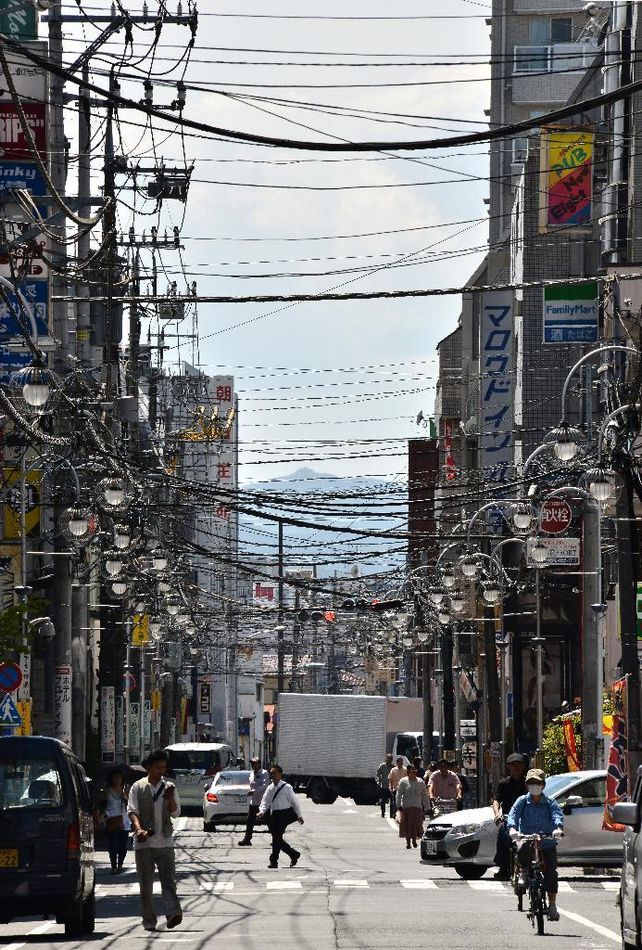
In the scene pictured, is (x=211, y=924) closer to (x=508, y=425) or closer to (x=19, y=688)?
(x=19, y=688)

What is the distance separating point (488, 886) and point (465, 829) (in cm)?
173

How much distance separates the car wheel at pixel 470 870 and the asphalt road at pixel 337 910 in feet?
0.76

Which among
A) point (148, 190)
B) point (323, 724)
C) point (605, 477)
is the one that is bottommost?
point (323, 724)

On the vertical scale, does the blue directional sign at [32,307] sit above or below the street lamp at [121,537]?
above

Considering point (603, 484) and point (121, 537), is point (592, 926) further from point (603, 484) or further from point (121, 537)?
point (121, 537)

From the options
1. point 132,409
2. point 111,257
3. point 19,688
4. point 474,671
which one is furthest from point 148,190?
point 474,671

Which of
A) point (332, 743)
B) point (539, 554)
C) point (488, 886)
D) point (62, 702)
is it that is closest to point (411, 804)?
point (539, 554)

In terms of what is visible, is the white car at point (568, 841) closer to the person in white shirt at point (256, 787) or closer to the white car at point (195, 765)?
the person in white shirt at point (256, 787)

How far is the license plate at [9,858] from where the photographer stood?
757 inches

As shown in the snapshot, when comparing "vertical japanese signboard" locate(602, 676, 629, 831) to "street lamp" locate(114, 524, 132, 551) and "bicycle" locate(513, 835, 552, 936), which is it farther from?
"street lamp" locate(114, 524, 132, 551)

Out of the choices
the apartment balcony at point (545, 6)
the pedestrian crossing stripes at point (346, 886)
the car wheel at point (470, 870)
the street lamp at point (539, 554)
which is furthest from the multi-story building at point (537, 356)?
the pedestrian crossing stripes at point (346, 886)

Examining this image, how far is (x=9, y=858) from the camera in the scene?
19250 millimetres

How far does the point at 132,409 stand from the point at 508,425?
3543 cm

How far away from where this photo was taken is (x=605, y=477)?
102ft
